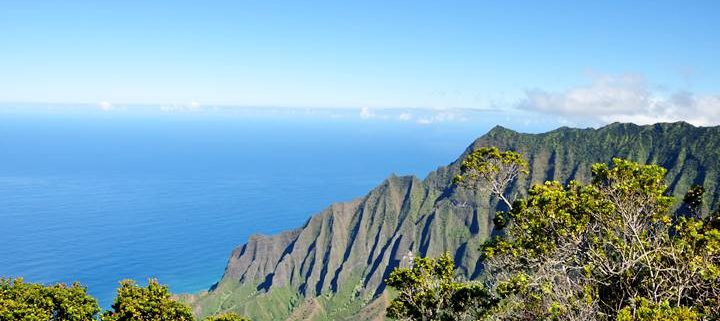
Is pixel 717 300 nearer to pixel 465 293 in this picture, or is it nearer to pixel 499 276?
pixel 499 276

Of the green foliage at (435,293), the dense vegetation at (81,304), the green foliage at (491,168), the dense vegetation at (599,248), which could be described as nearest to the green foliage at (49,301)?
the dense vegetation at (81,304)

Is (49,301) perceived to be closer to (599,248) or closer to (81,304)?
(81,304)

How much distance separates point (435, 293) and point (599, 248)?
1250 centimetres

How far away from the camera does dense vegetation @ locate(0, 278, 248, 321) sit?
34.1 meters

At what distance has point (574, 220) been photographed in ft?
89.3

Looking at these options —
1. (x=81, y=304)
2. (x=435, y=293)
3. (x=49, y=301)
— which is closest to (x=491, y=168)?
(x=435, y=293)

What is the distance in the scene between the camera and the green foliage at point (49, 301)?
33656 millimetres

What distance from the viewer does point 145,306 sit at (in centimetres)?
3469

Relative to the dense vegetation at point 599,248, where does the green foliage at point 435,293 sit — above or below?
below

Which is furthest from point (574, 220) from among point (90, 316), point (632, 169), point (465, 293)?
point (90, 316)

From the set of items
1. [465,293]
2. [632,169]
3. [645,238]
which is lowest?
[465,293]

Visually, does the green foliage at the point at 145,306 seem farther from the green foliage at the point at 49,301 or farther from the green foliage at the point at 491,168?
the green foliage at the point at 491,168

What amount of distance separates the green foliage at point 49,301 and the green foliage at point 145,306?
2.42 meters

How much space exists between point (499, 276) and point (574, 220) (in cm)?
566
